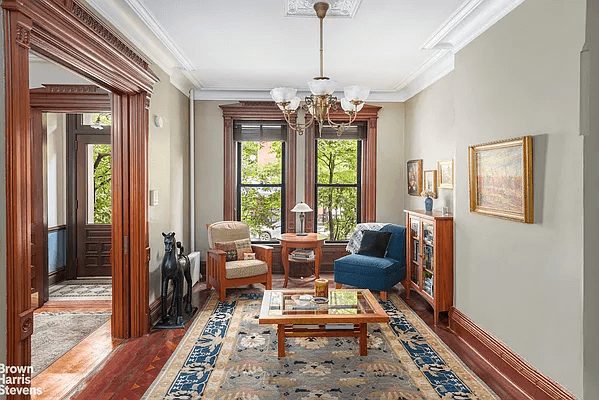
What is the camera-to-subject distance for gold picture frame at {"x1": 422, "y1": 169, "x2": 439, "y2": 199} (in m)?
5.27

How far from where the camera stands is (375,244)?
550cm

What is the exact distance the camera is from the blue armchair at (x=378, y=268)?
5.05 meters

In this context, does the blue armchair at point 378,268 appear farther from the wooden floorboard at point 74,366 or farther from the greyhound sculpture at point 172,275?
the wooden floorboard at point 74,366

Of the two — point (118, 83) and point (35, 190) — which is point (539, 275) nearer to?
point (118, 83)

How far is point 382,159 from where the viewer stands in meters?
6.70

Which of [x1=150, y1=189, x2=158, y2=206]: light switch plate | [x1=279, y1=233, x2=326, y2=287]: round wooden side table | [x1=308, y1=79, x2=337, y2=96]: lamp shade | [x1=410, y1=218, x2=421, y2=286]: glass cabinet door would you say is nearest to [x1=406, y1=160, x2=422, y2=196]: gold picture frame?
[x1=410, y1=218, x2=421, y2=286]: glass cabinet door

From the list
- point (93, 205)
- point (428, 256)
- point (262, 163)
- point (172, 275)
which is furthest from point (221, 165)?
point (428, 256)

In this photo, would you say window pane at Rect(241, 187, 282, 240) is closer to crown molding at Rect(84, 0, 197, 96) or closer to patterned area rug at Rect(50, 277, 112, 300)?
crown molding at Rect(84, 0, 197, 96)

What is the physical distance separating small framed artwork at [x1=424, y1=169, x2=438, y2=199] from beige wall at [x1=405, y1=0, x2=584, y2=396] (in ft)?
4.08

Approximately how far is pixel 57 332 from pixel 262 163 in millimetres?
3672

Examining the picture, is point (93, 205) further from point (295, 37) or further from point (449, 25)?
point (449, 25)

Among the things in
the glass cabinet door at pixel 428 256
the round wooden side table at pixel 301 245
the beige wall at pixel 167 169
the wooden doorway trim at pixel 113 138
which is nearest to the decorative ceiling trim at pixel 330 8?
the wooden doorway trim at pixel 113 138

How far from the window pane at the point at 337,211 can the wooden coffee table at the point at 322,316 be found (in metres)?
2.85

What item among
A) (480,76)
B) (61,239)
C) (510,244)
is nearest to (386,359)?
(510,244)
